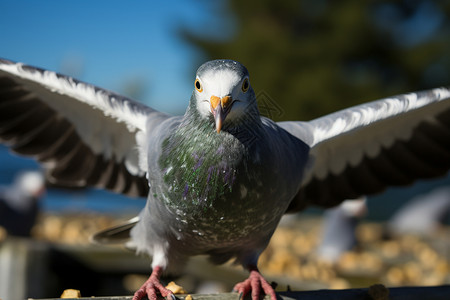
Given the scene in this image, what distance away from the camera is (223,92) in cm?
176

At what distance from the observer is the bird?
1908 millimetres

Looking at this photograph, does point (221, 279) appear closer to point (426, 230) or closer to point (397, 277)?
point (397, 277)

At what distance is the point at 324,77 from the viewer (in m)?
13.5

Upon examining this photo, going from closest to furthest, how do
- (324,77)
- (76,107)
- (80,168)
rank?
(76,107) < (80,168) < (324,77)

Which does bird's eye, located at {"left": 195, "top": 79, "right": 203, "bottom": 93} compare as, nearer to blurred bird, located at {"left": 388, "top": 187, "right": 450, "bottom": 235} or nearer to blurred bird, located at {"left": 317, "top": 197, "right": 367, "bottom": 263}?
blurred bird, located at {"left": 317, "top": 197, "right": 367, "bottom": 263}

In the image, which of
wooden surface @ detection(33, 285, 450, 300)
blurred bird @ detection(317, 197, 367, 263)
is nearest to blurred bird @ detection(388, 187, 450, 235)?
blurred bird @ detection(317, 197, 367, 263)

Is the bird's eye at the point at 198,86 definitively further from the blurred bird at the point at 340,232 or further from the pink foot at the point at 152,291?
the blurred bird at the point at 340,232

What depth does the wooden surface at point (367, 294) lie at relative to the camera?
6.44 ft

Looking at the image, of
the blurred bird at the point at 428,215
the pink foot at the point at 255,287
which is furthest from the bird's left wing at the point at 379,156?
the blurred bird at the point at 428,215

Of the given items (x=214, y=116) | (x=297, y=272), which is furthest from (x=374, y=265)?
(x=214, y=116)

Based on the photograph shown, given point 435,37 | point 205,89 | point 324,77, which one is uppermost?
point 435,37

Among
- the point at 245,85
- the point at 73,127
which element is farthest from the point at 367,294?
the point at 73,127

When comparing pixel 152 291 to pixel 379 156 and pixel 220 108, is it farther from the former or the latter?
pixel 379 156

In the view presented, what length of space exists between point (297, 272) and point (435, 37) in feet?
40.2
